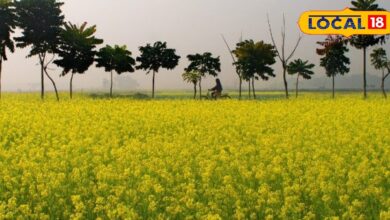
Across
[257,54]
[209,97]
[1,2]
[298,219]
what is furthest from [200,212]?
[257,54]

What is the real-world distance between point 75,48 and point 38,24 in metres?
6.89

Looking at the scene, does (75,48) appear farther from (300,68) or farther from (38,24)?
(300,68)

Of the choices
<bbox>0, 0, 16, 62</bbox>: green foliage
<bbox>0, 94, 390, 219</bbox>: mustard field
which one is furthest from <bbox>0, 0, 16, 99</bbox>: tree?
<bbox>0, 94, 390, 219</bbox>: mustard field

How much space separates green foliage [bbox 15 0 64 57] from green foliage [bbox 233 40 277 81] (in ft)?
96.5

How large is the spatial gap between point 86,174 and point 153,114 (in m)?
15.4

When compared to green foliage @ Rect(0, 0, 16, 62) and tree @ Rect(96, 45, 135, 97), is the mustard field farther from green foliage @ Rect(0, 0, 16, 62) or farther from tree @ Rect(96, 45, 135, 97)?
tree @ Rect(96, 45, 135, 97)

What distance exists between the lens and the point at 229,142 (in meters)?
18.0

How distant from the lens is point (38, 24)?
230 ft

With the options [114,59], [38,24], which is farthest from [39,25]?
[114,59]

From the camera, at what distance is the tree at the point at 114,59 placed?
84.8m

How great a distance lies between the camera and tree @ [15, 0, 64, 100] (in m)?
69.3

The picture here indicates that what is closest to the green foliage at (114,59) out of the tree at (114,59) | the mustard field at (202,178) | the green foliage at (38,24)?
the tree at (114,59)

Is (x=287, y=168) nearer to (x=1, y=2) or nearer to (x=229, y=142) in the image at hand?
(x=229, y=142)

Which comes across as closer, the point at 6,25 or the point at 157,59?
the point at 6,25
